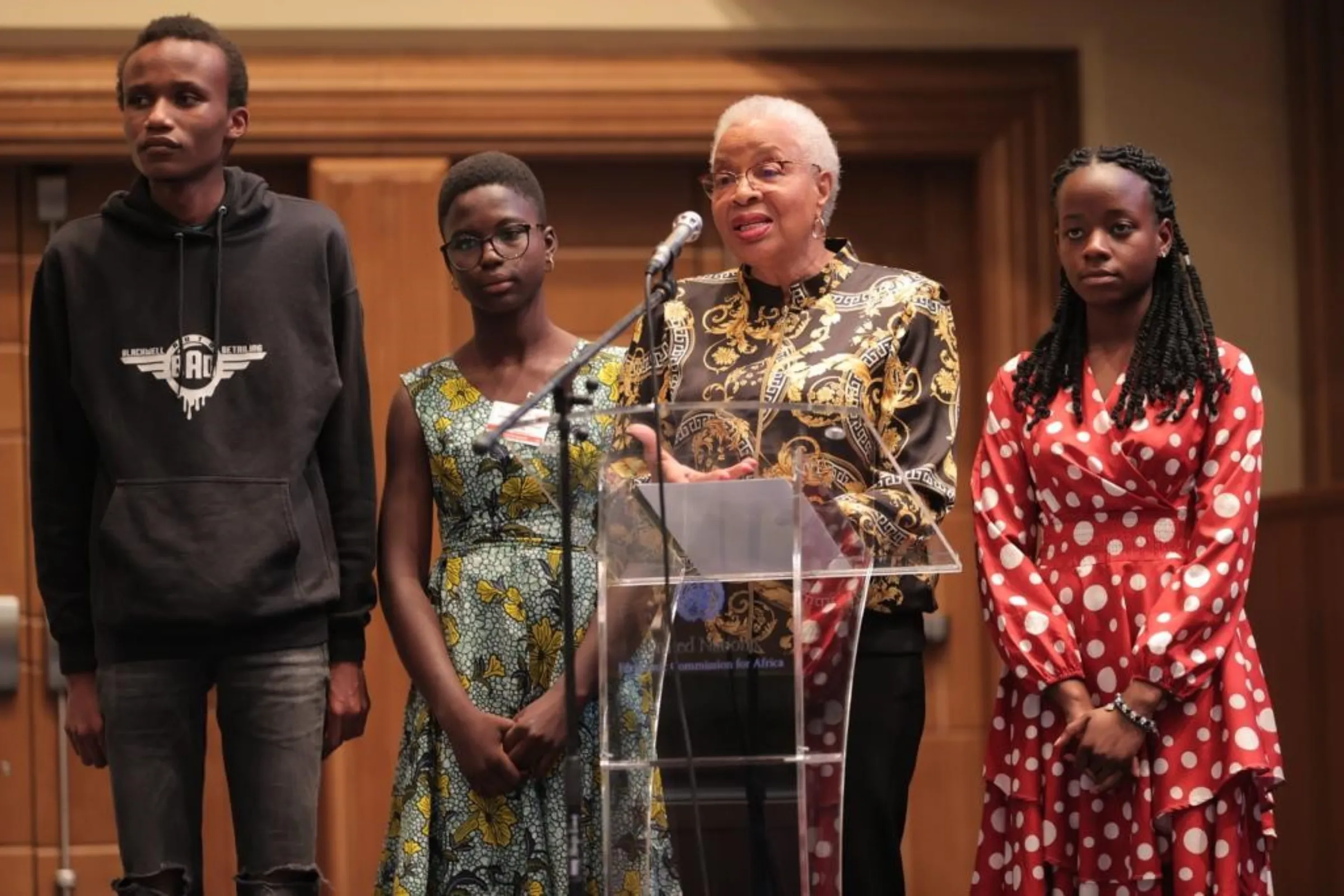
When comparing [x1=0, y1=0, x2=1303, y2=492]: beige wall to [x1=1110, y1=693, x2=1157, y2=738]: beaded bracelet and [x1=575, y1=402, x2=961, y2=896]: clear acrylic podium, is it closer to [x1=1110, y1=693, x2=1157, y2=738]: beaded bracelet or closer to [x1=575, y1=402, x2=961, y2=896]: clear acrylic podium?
[x1=1110, y1=693, x2=1157, y2=738]: beaded bracelet

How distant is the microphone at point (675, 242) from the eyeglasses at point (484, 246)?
0.84 m

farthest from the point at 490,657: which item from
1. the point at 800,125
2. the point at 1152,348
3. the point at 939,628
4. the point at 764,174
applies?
the point at 939,628

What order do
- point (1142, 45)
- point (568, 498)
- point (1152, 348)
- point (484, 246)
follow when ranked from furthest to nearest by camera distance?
point (1142, 45) → point (484, 246) → point (1152, 348) → point (568, 498)

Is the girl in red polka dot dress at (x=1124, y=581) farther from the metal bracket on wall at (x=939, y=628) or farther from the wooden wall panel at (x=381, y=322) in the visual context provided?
the wooden wall panel at (x=381, y=322)

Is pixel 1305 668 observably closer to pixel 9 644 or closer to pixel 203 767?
pixel 203 767

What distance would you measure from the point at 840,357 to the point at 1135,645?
0.67m

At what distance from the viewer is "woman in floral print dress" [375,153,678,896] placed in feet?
10.9

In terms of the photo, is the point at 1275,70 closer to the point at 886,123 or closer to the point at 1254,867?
the point at 886,123

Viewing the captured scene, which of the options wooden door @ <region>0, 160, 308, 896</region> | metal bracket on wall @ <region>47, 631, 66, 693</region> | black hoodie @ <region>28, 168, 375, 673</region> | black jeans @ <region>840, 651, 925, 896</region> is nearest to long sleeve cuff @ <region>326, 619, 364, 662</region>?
black hoodie @ <region>28, 168, 375, 673</region>

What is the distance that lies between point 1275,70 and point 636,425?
3300mm

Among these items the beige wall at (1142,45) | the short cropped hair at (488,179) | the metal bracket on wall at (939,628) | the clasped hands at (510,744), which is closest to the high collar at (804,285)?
the short cropped hair at (488,179)

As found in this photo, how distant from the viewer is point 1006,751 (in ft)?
10.9

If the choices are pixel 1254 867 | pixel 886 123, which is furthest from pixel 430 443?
pixel 886 123

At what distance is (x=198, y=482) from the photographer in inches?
120
